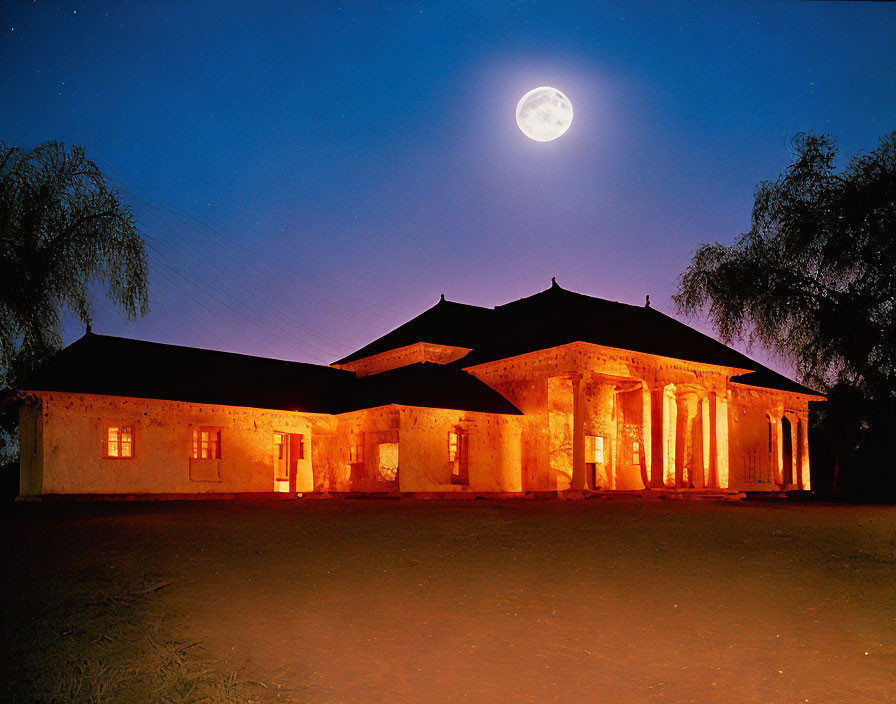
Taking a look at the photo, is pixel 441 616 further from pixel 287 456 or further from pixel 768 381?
pixel 768 381

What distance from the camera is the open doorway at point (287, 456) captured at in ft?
97.9

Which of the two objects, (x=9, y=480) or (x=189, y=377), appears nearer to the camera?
(x=189, y=377)

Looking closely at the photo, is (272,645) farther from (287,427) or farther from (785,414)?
(785,414)

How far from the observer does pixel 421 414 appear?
27375 mm

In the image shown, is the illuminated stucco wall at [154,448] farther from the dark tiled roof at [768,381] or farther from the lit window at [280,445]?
the dark tiled roof at [768,381]

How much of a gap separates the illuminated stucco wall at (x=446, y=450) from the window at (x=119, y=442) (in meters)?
8.43

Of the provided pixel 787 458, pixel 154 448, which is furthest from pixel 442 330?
pixel 787 458

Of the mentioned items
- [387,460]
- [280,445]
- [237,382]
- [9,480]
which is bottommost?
[9,480]

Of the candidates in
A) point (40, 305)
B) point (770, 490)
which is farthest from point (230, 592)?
point (770, 490)

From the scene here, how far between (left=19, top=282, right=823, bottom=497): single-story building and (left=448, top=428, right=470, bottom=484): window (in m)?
0.06

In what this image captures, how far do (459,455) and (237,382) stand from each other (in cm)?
839

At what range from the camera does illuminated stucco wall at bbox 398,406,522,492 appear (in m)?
27.1

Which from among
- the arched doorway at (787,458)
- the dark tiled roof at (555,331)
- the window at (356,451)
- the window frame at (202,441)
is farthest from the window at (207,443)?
the arched doorway at (787,458)

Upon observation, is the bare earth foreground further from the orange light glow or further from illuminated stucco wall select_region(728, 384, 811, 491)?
illuminated stucco wall select_region(728, 384, 811, 491)
